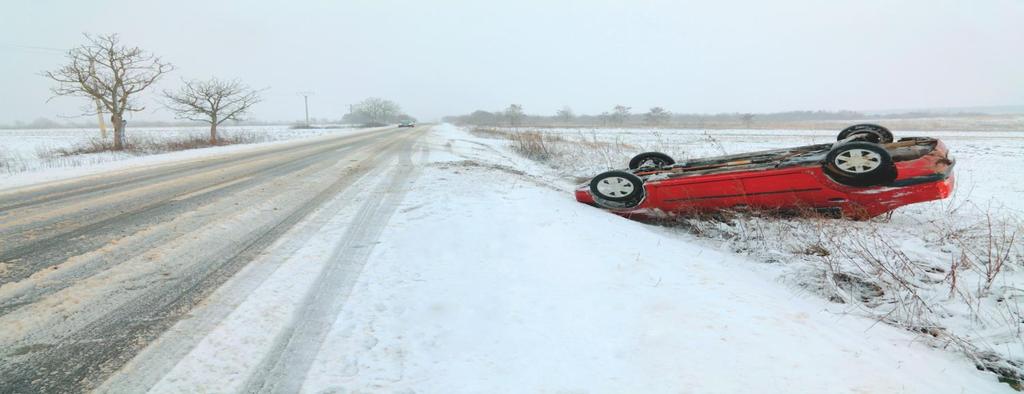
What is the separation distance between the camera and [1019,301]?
3.04 m

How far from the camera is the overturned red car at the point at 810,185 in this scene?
178 inches

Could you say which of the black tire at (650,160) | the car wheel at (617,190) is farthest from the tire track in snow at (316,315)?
the black tire at (650,160)

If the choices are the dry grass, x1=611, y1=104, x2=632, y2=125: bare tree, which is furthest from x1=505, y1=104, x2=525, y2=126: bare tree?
the dry grass

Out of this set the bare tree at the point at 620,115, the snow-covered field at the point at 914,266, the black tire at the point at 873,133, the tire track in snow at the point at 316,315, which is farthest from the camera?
the bare tree at the point at 620,115

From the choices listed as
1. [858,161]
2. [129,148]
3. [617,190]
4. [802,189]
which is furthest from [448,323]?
[129,148]

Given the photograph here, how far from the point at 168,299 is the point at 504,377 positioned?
229 centimetres

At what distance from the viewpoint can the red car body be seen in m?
4.48

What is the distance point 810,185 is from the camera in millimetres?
4906

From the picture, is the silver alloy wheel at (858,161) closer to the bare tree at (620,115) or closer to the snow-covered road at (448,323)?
the snow-covered road at (448,323)

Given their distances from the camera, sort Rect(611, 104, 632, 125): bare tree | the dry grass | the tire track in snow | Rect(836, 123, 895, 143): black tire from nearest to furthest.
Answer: the tire track in snow
Rect(836, 123, 895, 143): black tire
the dry grass
Rect(611, 104, 632, 125): bare tree

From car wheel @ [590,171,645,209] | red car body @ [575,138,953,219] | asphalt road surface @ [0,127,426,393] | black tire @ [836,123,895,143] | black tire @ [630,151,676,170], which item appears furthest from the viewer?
black tire @ [630,151,676,170]

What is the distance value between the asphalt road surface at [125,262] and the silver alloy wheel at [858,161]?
16.4ft

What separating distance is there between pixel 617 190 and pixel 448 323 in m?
3.95

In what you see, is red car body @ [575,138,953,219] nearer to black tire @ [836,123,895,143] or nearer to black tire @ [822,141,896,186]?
black tire @ [822,141,896,186]
